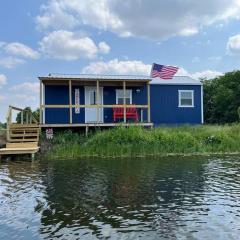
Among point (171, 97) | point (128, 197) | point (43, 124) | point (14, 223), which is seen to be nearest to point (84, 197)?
point (128, 197)

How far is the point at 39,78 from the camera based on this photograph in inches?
911

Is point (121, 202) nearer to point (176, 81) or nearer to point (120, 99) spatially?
point (120, 99)

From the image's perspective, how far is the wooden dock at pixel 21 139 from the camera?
63.5 ft

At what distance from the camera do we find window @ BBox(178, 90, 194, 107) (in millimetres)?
27219

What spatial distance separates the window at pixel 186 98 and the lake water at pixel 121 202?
10897mm

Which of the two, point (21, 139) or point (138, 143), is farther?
point (21, 139)

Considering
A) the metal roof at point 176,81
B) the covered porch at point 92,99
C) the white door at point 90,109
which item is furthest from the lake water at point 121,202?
the metal roof at point 176,81

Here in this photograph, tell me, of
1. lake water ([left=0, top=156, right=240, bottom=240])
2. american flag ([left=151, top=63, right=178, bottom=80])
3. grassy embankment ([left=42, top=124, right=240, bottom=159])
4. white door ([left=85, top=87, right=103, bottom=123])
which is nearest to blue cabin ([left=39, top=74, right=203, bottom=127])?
white door ([left=85, top=87, right=103, bottom=123])

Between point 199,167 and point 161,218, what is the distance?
785 cm

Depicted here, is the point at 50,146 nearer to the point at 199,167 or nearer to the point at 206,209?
the point at 199,167

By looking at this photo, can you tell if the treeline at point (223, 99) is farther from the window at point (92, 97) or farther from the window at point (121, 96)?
the window at point (92, 97)

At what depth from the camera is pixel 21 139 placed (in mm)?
21688

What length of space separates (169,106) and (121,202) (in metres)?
17.5

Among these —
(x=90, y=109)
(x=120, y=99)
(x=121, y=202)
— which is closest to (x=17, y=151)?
(x=90, y=109)
